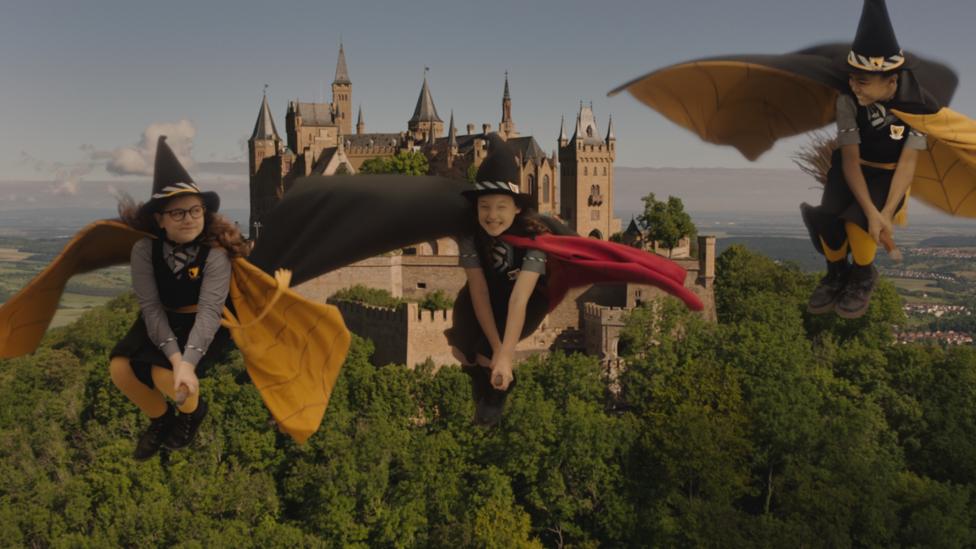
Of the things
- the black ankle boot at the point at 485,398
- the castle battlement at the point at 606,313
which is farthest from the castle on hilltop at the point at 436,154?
the black ankle boot at the point at 485,398

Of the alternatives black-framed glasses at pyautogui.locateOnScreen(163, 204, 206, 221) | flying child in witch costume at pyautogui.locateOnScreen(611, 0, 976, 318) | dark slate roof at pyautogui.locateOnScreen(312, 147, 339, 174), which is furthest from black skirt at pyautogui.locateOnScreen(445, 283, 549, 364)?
dark slate roof at pyautogui.locateOnScreen(312, 147, 339, 174)

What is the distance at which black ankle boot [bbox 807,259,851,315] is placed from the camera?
744 cm

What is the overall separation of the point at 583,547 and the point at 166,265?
43426mm

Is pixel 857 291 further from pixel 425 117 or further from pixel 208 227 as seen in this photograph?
pixel 425 117

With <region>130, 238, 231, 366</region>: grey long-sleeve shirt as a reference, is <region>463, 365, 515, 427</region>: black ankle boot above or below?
below

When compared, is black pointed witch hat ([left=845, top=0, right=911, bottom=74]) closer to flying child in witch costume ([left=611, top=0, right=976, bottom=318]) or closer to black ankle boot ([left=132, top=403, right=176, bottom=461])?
flying child in witch costume ([left=611, top=0, right=976, bottom=318])

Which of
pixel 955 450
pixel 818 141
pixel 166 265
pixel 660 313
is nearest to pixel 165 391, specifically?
pixel 166 265

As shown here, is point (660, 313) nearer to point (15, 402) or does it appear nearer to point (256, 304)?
point (15, 402)

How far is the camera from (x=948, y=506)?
44.6 m

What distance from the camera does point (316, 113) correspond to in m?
108

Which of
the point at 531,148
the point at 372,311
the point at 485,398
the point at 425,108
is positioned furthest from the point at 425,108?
the point at 485,398

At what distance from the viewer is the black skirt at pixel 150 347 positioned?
737 cm

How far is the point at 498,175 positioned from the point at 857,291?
98.6 inches

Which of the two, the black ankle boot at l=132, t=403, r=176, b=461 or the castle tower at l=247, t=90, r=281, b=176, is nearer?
the black ankle boot at l=132, t=403, r=176, b=461
